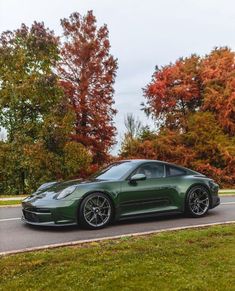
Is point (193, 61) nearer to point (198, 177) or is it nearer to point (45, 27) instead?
point (45, 27)

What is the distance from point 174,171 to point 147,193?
1.03 metres

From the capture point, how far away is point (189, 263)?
563 cm

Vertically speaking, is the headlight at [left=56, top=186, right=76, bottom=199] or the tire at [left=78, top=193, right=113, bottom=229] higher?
the headlight at [left=56, top=186, right=76, bottom=199]

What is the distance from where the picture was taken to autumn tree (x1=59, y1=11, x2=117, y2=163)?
3134 cm

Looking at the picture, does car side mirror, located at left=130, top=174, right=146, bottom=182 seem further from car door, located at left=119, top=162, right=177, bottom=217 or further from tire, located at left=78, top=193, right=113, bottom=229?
tire, located at left=78, top=193, right=113, bottom=229

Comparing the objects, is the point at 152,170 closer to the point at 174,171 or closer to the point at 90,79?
the point at 174,171

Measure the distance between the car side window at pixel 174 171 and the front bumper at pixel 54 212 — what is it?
7.94 ft

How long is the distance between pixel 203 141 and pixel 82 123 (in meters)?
8.65

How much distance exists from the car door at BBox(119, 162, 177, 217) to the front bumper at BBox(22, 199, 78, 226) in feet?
3.44

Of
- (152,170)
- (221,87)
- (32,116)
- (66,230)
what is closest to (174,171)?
(152,170)

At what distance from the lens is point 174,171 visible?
32.3 feet

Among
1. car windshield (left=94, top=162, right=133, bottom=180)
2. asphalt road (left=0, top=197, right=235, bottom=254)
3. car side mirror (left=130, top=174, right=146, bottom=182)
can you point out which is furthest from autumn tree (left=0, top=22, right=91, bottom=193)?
car side mirror (left=130, top=174, right=146, bottom=182)

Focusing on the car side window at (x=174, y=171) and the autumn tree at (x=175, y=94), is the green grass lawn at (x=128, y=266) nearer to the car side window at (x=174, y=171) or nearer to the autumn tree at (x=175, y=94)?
the car side window at (x=174, y=171)

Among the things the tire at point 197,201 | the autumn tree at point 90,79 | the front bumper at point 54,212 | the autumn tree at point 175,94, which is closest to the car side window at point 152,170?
the tire at point 197,201
